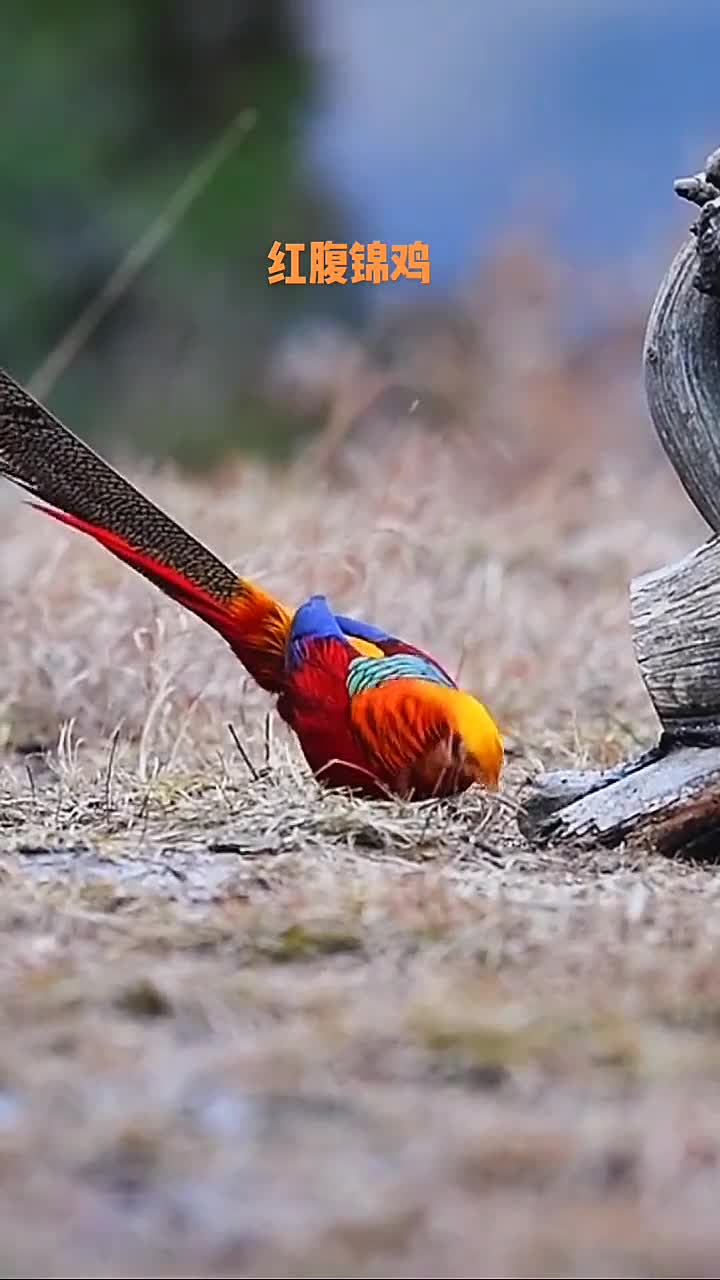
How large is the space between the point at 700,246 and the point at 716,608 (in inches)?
20.9

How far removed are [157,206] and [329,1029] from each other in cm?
838

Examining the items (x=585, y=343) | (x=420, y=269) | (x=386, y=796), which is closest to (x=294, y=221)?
(x=585, y=343)

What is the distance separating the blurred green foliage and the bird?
6.02 meters

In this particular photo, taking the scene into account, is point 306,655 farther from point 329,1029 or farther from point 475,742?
point 329,1029

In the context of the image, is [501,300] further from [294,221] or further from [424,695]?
[424,695]

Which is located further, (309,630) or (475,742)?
(309,630)

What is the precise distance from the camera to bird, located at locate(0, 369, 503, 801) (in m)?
2.94

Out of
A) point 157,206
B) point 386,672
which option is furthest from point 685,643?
point 157,206

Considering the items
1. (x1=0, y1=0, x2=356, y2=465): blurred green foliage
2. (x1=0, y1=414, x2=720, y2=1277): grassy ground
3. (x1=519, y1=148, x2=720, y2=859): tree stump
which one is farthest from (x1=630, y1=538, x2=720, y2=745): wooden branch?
(x1=0, y1=0, x2=356, y2=465): blurred green foliage

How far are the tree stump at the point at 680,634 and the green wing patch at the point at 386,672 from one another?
31 centimetres

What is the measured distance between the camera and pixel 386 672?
3.04 meters

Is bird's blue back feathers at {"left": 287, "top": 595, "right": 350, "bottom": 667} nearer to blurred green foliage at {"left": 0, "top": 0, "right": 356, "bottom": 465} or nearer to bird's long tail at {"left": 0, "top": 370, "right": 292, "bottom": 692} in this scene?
bird's long tail at {"left": 0, "top": 370, "right": 292, "bottom": 692}
